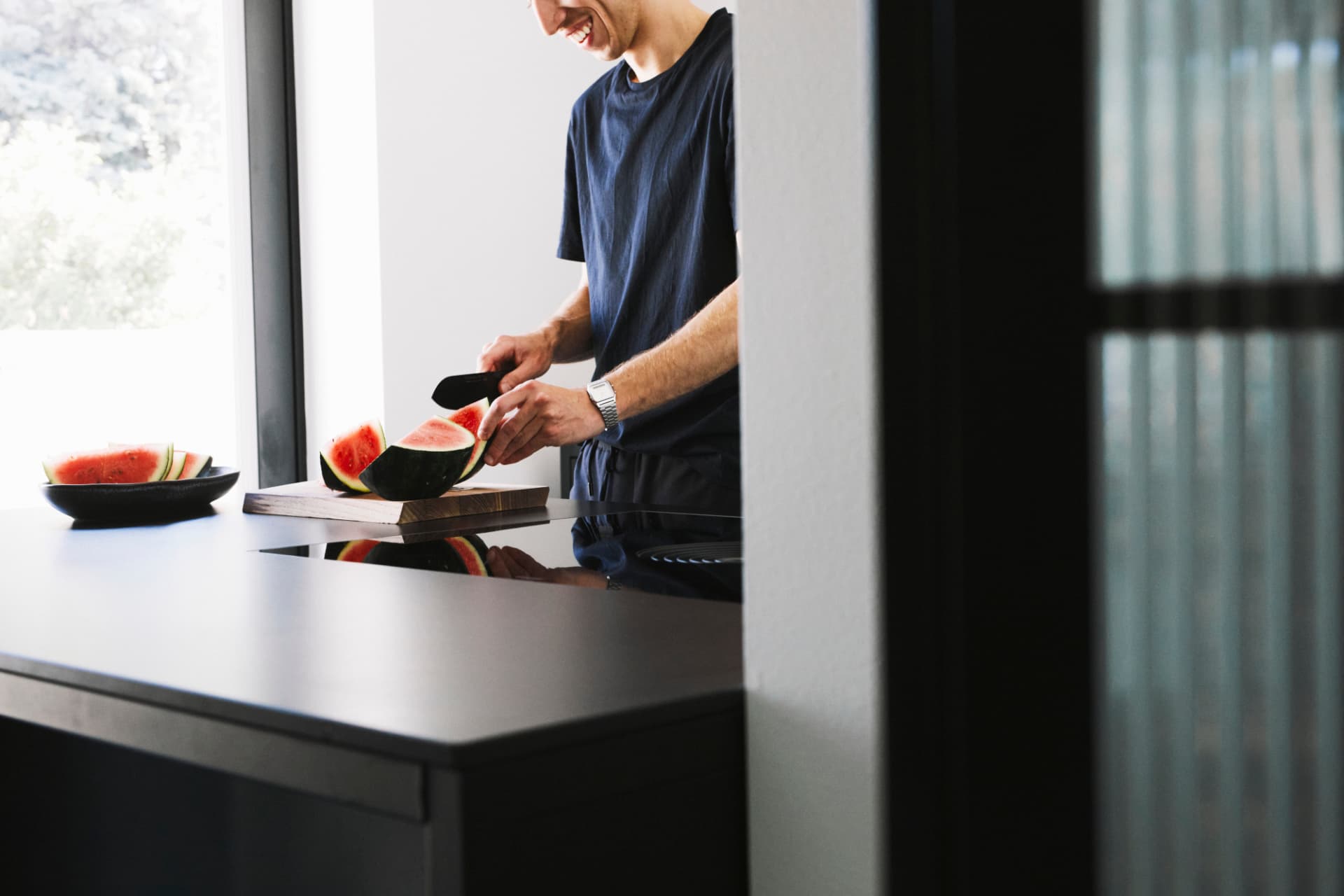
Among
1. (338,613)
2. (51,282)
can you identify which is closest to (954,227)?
(338,613)

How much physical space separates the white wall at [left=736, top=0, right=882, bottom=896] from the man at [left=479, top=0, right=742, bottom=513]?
1281mm

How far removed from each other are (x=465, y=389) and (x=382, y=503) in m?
0.34

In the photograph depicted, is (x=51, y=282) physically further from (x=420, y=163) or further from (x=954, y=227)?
(x=954, y=227)

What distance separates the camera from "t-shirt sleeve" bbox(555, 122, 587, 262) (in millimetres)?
2758

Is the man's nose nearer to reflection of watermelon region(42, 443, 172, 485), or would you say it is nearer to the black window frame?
reflection of watermelon region(42, 443, 172, 485)

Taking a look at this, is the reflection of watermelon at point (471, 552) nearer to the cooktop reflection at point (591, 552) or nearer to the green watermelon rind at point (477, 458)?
the cooktop reflection at point (591, 552)

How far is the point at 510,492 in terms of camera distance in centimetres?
198

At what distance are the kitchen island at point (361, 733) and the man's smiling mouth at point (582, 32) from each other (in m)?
1.44

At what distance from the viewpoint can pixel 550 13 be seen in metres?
2.50

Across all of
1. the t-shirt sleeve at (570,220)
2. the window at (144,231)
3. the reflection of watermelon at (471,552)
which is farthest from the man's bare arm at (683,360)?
the window at (144,231)

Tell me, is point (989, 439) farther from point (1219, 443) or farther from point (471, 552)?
point (471, 552)

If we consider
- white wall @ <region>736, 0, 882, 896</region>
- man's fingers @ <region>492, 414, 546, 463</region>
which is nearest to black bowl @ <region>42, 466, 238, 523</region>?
man's fingers @ <region>492, 414, 546, 463</region>

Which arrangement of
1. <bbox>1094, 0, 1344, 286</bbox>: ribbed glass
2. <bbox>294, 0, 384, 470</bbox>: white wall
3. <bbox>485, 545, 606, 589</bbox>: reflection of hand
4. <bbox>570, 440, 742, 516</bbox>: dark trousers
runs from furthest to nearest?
<bbox>294, 0, 384, 470</bbox>: white wall, <bbox>570, 440, 742, 516</bbox>: dark trousers, <bbox>485, 545, 606, 589</bbox>: reflection of hand, <bbox>1094, 0, 1344, 286</bbox>: ribbed glass

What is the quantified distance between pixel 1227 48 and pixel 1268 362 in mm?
129
